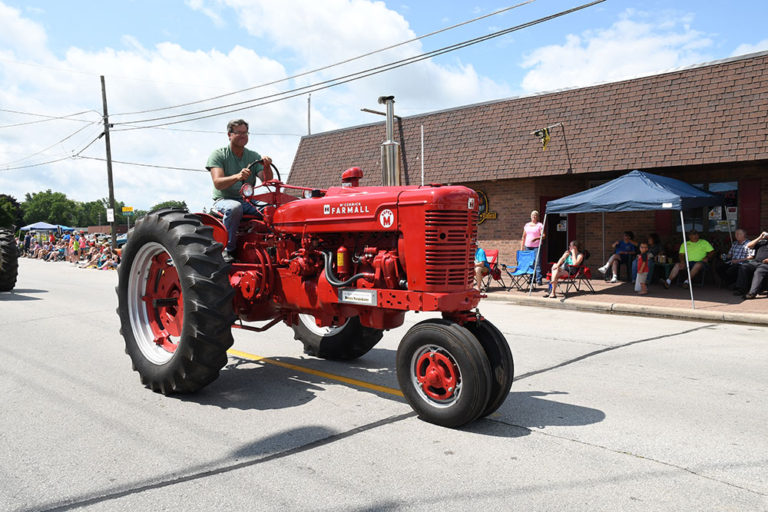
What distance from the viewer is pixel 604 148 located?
13852 mm

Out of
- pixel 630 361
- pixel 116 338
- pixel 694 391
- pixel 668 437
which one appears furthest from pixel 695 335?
pixel 116 338

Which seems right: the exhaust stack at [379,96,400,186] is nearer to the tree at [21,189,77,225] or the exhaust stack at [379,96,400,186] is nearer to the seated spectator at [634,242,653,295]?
the seated spectator at [634,242,653,295]

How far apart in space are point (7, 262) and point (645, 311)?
13.1 metres

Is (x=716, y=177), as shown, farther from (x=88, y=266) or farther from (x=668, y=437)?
(x=88, y=266)

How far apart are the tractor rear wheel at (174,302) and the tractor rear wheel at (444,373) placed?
152 cm

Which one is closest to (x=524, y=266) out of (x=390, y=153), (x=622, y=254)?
(x=622, y=254)

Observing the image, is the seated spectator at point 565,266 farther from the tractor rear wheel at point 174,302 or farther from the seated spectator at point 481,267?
the tractor rear wheel at point 174,302

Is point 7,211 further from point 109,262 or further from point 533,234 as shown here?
point 533,234

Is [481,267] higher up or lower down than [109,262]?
lower down

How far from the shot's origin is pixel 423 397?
4.22 meters

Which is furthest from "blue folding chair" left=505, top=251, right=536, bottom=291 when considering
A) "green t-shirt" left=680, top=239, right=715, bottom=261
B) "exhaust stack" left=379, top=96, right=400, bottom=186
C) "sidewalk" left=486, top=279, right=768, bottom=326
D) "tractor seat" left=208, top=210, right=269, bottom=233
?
"tractor seat" left=208, top=210, right=269, bottom=233

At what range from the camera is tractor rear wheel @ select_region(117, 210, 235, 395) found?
461 cm

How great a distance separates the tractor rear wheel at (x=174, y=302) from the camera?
461 cm

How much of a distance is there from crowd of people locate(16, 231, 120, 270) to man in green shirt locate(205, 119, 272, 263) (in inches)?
713
